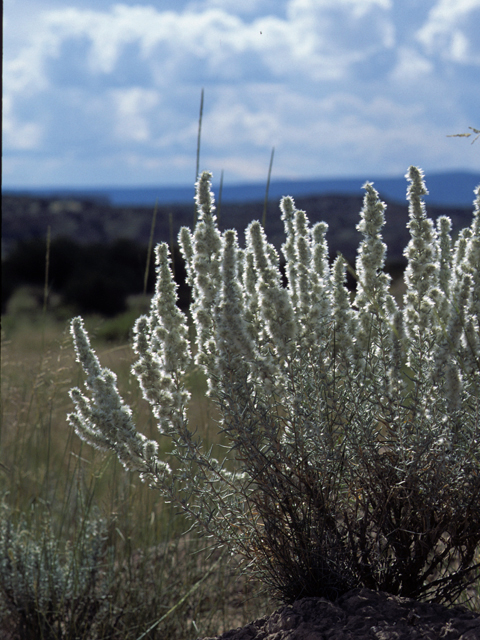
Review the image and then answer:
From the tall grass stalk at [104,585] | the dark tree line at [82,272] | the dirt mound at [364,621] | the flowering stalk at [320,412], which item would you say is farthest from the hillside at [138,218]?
the dirt mound at [364,621]

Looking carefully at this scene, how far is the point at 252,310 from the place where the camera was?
193 centimetres

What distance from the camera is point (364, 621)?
5.31 feet

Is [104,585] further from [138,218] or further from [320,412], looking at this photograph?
[138,218]

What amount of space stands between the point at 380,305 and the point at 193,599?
6.45 feet

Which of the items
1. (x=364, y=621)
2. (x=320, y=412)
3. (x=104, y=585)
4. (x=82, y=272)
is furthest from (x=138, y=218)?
(x=364, y=621)

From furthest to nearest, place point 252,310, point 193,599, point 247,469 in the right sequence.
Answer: point 193,599, point 252,310, point 247,469

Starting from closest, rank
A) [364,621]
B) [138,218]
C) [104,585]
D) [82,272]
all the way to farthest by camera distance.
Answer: [364,621], [104,585], [82,272], [138,218]

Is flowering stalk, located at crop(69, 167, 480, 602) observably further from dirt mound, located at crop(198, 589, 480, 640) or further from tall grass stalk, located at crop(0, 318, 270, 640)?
tall grass stalk, located at crop(0, 318, 270, 640)

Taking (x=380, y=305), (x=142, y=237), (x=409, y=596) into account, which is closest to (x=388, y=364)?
(x=380, y=305)

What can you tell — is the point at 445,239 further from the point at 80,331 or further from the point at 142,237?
the point at 142,237

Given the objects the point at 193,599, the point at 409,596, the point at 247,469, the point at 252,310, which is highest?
the point at 252,310

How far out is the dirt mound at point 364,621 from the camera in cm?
156

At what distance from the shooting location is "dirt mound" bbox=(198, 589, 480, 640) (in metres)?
1.56

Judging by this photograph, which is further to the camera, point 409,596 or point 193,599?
point 193,599
